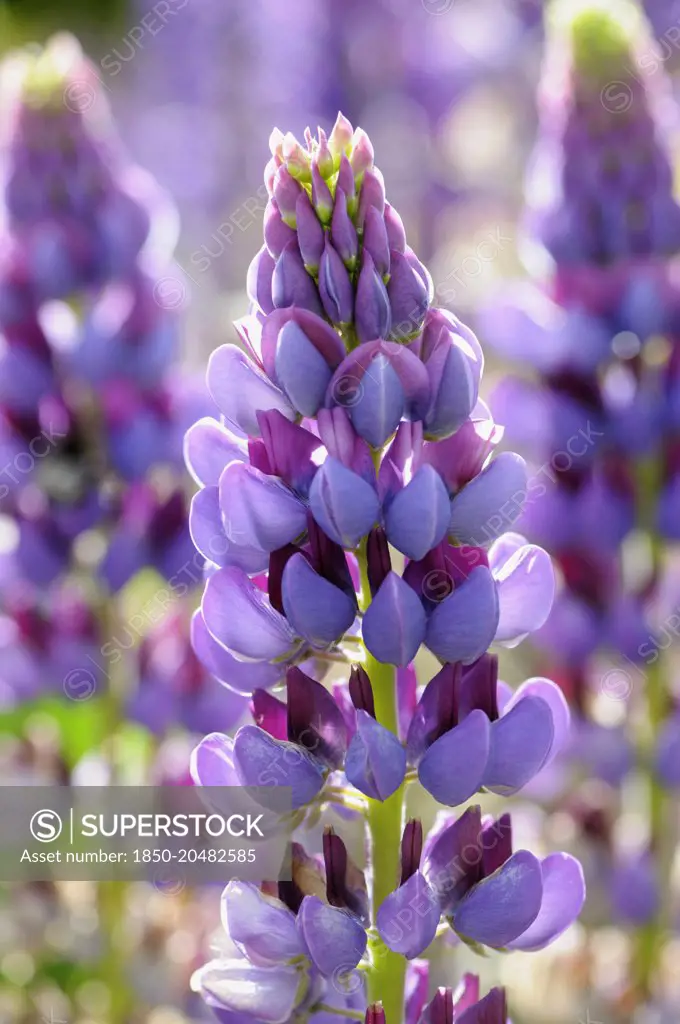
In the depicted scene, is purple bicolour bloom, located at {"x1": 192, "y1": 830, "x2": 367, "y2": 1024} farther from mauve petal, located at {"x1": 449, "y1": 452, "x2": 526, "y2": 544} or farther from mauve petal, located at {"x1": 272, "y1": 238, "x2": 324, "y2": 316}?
mauve petal, located at {"x1": 272, "y1": 238, "x2": 324, "y2": 316}

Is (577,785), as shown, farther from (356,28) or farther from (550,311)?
(356,28)

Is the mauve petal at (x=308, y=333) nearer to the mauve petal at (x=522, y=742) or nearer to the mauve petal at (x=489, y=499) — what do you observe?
the mauve petal at (x=489, y=499)

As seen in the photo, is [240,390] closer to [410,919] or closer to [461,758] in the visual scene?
[461,758]

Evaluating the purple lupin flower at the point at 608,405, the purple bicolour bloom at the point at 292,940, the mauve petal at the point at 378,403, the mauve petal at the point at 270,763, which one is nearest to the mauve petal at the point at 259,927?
the purple bicolour bloom at the point at 292,940

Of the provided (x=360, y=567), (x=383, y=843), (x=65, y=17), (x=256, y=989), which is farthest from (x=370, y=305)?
(x=65, y=17)

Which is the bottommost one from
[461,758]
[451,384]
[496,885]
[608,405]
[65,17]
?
[496,885]

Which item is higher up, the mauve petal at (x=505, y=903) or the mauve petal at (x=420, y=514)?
the mauve petal at (x=420, y=514)
